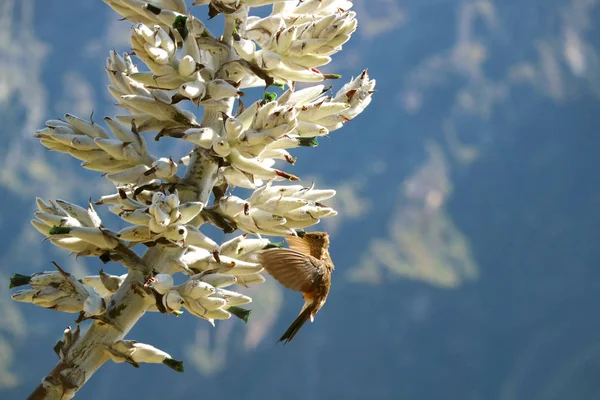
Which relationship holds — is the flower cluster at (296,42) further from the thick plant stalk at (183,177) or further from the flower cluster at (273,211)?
the flower cluster at (273,211)

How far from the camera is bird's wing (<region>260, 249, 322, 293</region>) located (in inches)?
112

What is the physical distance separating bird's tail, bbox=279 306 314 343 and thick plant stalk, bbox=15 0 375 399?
24 cm

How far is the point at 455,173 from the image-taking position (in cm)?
4088

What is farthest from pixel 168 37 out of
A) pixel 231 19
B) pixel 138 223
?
pixel 138 223

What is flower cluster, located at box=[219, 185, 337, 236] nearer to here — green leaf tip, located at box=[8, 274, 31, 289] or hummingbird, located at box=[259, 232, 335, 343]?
hummingbird, located at box=[259, 232, 335, 343]

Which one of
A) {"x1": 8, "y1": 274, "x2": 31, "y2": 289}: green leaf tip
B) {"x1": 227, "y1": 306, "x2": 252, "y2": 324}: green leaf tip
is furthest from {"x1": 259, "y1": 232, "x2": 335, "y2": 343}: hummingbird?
{"x1": 8, "y1": 274, "x2": 31, "y2": 289}: green leaf tip

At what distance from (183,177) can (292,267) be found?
0.54 metres

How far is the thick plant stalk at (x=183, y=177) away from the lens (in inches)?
100.0

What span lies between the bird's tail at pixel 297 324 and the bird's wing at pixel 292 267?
82 millimetres

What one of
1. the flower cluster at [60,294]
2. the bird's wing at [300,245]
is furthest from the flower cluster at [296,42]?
the flower cluster at [60,294]

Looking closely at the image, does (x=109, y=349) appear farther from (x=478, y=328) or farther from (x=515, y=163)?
(x=515, y=163)

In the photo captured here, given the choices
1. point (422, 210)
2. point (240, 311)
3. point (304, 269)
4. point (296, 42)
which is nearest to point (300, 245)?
point (304, 269)

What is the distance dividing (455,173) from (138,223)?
1545 inches

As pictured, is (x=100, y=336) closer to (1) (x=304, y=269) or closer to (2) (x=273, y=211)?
(2) (x=273, y=211)
